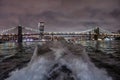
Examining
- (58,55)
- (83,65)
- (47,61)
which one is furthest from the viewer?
(58,55)

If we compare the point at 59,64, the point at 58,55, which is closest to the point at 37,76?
the point at 59,64

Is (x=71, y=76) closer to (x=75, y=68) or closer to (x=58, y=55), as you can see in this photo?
(x=75, y=68)

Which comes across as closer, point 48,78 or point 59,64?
point 48,78

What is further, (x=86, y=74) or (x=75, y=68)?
(x=75, y=68)

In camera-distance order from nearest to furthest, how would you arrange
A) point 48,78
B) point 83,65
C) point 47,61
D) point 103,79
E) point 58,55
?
point 48,78 → point 103,79 → point 83,65 → point 47,61 → point 58,55

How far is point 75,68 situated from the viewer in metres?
6.48

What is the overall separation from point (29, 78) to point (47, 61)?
1.54 metres

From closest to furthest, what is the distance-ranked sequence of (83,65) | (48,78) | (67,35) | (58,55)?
(48,78)
(83,65)
(58,55)
(67,35)

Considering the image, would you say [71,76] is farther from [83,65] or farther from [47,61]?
[47,61]

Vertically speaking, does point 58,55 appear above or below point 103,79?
above

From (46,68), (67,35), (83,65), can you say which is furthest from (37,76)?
(67,35)

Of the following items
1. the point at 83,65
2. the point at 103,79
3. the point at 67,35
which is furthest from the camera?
the point at 67,35

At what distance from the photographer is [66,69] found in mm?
6402

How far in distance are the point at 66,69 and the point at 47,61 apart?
3.60 feet
